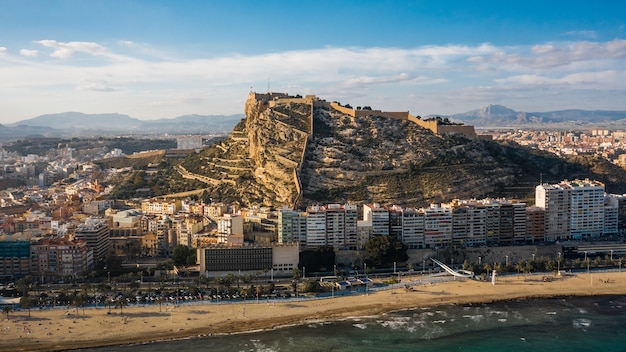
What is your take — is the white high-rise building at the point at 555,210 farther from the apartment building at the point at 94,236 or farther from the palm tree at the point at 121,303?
the apartment building at the point at 94,236

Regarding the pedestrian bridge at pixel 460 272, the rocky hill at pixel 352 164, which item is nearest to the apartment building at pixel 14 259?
the rocky hill at pixel 352 164

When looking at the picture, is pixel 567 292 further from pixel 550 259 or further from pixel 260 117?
pixel 260 117

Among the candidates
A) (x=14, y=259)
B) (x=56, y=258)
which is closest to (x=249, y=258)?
(x=56, y=258)

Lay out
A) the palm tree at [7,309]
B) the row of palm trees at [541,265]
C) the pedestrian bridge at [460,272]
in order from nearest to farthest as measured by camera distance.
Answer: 1. the palm tree at [7,309]
2. the pedestrian bridge at [460,272]
3. the row of palm trees at [541,265]

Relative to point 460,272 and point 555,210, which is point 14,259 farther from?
point 555,210

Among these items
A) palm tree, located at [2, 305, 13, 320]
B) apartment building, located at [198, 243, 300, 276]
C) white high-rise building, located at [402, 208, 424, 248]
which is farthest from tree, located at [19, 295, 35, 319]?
white high-rise building, located at [402, 208, 424, 248]

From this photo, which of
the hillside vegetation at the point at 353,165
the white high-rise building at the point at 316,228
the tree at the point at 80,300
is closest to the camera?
the tree at the point at 80,300

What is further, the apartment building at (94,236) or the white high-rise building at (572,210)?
the white high-rise building at (572,210)
